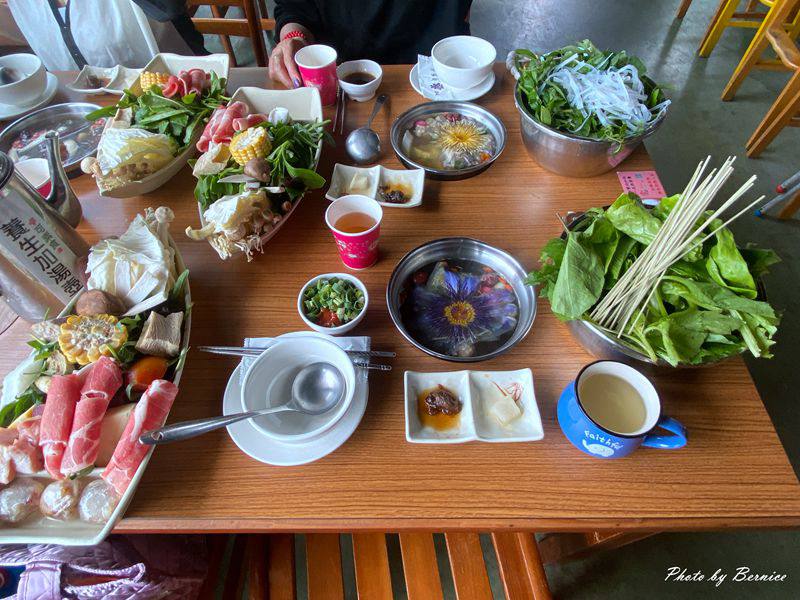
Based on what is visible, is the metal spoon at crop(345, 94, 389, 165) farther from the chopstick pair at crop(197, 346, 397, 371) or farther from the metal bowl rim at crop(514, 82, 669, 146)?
the chopstick pair at crop(197, 346, 397, 371)

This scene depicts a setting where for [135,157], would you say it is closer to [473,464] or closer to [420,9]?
[473,464]

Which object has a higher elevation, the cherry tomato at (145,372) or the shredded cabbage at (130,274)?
the shredded cabbage at (130,274)

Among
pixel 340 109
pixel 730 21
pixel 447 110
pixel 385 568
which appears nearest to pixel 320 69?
pixel 340 109

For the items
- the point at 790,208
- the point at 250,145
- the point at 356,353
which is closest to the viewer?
the point at 356,353

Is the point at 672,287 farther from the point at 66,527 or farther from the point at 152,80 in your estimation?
the point at 152,80

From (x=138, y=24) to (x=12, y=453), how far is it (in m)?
2.05

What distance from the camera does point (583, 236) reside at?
1052 millimetres

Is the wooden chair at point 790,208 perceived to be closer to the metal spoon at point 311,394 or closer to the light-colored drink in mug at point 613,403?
the light-colored drink in mug at point 613,403

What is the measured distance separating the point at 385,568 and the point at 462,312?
735mm

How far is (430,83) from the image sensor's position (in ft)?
5.73

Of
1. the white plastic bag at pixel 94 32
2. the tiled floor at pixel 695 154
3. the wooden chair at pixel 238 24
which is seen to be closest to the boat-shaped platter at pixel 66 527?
the tiled floor at pixel 695 154

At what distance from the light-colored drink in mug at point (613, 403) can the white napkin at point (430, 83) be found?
1.24 m

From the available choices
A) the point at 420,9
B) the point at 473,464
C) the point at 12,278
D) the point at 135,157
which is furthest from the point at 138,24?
the point at 473,464

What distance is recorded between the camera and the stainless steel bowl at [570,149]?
1.32 meters
